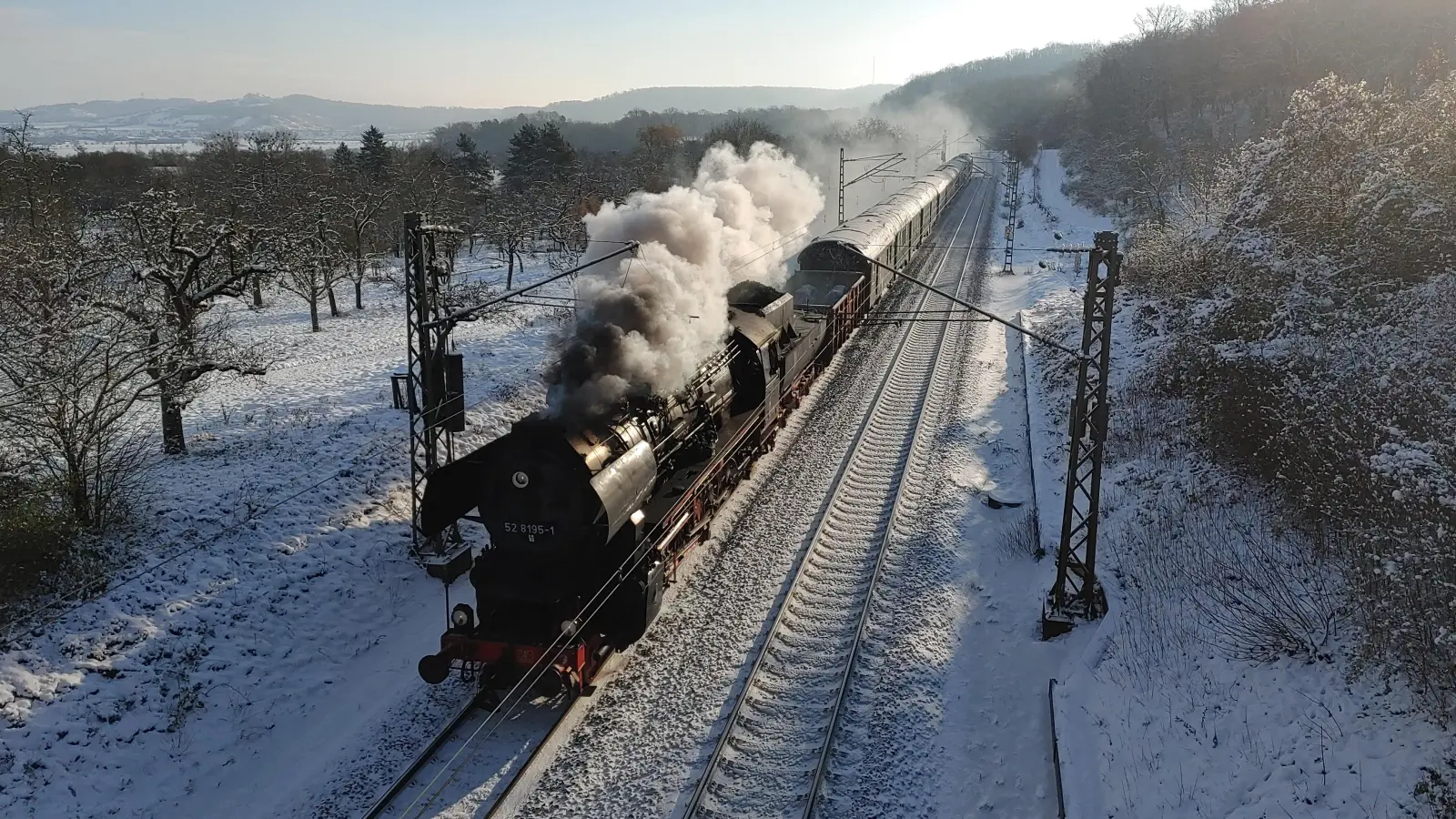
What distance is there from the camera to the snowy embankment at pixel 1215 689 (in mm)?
7406

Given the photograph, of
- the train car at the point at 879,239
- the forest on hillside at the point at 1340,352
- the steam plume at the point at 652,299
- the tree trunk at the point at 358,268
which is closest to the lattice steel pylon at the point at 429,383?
the steam plume at the point at 652,299

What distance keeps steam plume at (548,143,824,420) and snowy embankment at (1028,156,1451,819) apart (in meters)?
7.25

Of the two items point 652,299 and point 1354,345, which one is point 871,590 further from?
point 1354,345

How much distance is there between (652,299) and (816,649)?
577 centimetres

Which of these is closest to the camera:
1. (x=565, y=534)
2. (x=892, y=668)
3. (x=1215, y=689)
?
(x=1215, y=689)

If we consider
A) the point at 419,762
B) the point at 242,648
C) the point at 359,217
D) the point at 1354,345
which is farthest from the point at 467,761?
the point at 359,217

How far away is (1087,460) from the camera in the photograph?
11.7 metres

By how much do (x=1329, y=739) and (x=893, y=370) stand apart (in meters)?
17.7

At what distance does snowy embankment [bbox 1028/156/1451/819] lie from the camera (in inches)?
292

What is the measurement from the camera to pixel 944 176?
56750mm

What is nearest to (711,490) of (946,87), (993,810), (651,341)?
(651,341)

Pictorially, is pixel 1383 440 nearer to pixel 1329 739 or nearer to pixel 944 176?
pixel 1329 739

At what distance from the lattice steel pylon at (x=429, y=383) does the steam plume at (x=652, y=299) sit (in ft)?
9.18

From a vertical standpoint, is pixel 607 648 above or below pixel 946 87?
below
